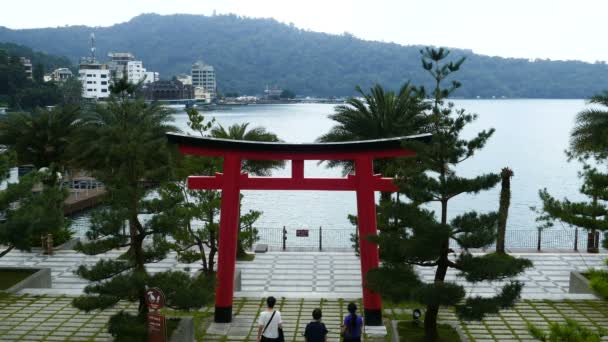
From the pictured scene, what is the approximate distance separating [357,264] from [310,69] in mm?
162071

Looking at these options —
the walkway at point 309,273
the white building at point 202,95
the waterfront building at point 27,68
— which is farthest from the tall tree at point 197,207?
the white building at point 202,95

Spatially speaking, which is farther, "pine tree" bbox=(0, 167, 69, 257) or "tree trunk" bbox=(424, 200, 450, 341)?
"pine tree" bbox=(0, 167, 69, 257)

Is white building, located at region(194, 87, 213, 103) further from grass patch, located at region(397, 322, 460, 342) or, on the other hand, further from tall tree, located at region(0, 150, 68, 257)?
grass patch, located at region(397, 322, 460, 342)

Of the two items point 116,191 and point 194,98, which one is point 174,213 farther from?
point 194,98

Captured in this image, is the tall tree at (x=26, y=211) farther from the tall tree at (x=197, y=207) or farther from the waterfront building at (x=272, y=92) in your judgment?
the waterfront building at (x=272, y=92)

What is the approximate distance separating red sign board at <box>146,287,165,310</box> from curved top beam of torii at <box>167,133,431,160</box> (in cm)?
326

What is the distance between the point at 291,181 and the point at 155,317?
3641 millimetres

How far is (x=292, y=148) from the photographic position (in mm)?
11609

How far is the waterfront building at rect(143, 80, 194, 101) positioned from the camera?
131 meters

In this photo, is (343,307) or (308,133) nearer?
(343,307)

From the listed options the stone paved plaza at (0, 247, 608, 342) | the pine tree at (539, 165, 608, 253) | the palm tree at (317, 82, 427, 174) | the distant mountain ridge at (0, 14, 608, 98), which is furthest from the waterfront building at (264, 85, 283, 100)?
the pine tree at (539, 165, 608, 253)

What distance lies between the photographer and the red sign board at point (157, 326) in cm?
928

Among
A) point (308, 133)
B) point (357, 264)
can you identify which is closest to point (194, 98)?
point (308, 133)

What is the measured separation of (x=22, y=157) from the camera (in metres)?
25.0
